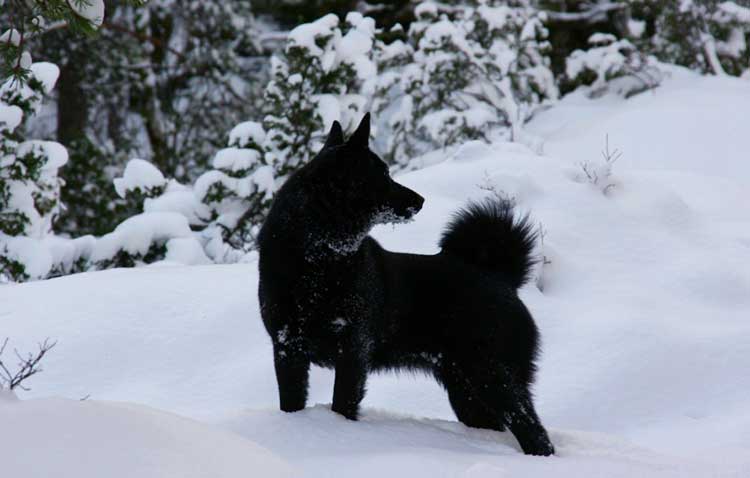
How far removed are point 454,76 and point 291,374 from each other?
7558mm

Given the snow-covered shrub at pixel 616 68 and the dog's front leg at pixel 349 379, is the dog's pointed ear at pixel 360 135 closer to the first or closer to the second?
the dog's front leg at pixel 349 379

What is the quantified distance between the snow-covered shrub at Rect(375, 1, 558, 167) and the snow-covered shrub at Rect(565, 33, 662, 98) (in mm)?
1017

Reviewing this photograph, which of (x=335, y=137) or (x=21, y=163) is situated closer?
(x=335, y=137)

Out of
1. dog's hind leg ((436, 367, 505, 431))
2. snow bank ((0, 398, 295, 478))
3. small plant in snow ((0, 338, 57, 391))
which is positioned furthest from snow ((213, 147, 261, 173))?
snow bank ((0, 398, 295, 478))

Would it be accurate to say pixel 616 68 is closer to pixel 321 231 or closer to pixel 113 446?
pixel 321 231

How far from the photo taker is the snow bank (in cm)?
198

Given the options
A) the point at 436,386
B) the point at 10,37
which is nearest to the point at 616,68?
the point at 436,386

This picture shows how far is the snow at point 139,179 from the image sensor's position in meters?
7.19

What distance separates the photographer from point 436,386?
4.42 meters

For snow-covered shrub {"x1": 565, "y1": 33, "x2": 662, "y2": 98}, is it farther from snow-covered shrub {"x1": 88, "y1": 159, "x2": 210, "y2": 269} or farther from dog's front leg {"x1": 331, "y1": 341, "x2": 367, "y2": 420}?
dog's front leg {"x1": 331, "y1": 341, "x2": 367, "y2": 420}

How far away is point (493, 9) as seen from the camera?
34.8 feet

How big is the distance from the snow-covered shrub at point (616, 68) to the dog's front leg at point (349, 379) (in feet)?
29.7

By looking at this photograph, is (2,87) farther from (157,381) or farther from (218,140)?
(218,140)

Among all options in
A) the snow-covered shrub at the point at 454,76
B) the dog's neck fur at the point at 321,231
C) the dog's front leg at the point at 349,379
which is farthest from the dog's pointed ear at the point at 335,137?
the snow-covered shrub at the point at 454,76
